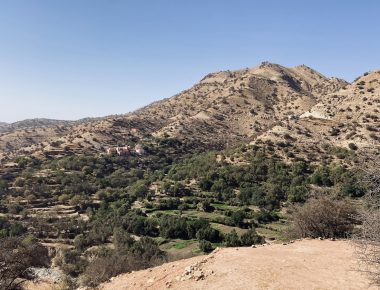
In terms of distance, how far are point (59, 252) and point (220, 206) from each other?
26.7m

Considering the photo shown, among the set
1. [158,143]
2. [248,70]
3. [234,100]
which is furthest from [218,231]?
[248,70]

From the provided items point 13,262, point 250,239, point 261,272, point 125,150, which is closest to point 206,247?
point 250,239

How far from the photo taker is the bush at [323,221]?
32.2 metres

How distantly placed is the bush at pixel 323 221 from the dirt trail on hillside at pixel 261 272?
5862 millimetres

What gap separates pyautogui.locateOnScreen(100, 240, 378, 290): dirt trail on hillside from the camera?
1891 centimetres

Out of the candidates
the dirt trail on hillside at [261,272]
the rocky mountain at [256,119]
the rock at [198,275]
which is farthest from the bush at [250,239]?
the rocky mountain at [256,119]

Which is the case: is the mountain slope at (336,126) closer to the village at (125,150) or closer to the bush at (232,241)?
the bush at (232,241)

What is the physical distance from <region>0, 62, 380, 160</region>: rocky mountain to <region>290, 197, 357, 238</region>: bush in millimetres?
42458

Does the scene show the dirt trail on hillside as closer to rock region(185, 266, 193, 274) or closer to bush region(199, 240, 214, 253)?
rock region(185, 266, 193, 274)

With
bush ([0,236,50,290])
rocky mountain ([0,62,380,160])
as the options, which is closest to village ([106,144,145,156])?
rocky mountain ([0,62,380,160])

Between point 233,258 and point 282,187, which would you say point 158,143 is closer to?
point 282,187

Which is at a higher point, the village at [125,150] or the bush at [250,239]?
the village at [125,150]

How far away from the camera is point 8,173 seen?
89.4 metres

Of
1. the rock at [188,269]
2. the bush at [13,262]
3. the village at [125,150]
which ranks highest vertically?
the village at [125,150]
